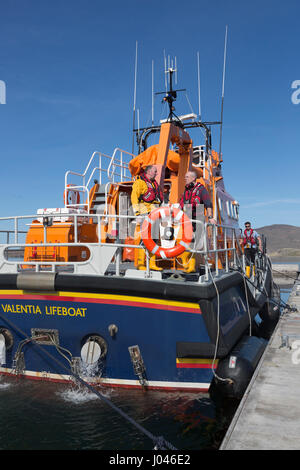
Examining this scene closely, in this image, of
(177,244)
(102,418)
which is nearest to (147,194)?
(177,244)

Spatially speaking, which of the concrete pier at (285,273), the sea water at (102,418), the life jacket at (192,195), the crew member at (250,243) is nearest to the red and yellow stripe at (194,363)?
the sea water at (102,418)

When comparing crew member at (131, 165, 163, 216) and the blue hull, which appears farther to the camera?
crew member at (131, 165, 163, 216)

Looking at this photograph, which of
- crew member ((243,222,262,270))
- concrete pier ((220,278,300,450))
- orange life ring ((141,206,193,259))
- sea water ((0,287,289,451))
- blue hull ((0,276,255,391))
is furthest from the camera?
crew member ((243,222,262,270))

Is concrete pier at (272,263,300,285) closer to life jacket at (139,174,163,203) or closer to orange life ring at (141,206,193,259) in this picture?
life jacket at (139,174,163,203)

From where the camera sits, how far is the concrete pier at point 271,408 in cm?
341

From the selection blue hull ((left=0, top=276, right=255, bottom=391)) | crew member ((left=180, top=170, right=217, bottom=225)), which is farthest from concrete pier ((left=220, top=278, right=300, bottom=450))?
crew member ((left=180, top=170, right=217, bottom=225))

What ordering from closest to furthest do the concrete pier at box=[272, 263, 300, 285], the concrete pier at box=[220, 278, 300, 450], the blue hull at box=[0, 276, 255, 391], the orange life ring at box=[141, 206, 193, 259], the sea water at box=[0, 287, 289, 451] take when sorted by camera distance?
the concrete pier at box=[220, 278, 300, 450]
the sea water at box=[0, 287, 289, 451]
the blue hull at box=[0, 276, 255, 391]
the orange life ring at box=[141, 206, 193, 259]
the concrete pier at box=[272, 263, 300, 285]

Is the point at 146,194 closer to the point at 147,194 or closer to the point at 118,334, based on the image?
the point at 147,194

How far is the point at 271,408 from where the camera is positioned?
4090mm

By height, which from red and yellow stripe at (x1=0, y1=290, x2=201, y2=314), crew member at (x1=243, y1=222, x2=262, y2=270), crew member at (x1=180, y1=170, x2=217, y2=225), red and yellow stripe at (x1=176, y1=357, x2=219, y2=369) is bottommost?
red and yellow stripe at (x1=176, y1=357, x2=219, y2=369)

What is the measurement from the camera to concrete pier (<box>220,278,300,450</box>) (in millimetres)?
3414

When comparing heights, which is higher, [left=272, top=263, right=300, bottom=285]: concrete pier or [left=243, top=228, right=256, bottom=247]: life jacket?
[left=243, top=228, right=256, bottom=247]: life jacket

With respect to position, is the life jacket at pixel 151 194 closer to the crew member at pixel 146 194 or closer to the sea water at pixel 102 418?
the crew member at pixel 146 194
